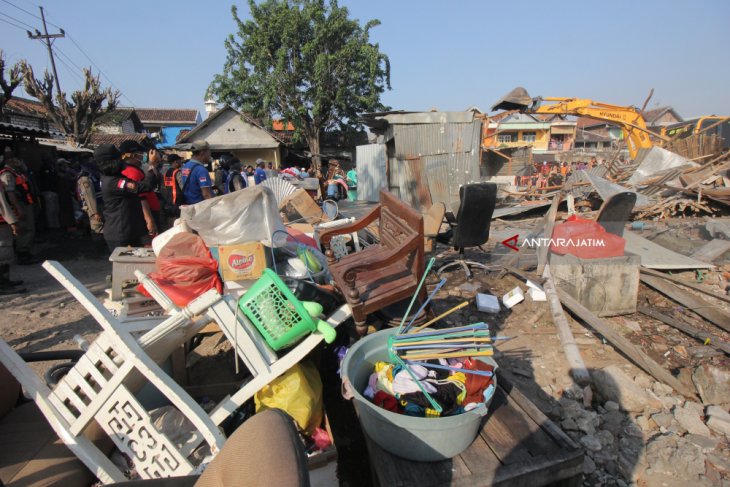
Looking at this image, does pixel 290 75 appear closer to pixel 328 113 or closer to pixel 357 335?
pixel 328 113

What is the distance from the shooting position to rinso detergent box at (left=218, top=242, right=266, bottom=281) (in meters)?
2.97

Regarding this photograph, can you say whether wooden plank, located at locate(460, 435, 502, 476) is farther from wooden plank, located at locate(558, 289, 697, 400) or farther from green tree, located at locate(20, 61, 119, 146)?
green tree, located at locate(20, 61, 119, 146)

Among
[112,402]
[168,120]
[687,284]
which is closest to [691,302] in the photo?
[687,284]

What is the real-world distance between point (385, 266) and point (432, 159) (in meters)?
9.00

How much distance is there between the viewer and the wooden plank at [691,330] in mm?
3500

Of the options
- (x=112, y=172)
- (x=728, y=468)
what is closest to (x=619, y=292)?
(x=728, y=468)

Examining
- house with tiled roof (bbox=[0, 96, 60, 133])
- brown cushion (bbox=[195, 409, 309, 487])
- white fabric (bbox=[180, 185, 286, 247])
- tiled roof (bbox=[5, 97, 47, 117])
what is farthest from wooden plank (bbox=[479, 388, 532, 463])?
tiled roof (bbox=[5, 97, 47, 117])

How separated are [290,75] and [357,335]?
2142cm

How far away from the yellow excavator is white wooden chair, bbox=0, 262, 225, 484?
10.6 m

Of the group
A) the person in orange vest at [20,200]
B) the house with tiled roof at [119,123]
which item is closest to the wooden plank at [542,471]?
the person in orange vest at [20,200]

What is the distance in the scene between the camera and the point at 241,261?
3.00 m

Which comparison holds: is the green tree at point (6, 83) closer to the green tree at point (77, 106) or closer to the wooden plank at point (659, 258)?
the green tree at point (77, 106)

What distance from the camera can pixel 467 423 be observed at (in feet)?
5.17

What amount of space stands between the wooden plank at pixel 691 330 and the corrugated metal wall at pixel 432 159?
7.06 meters
